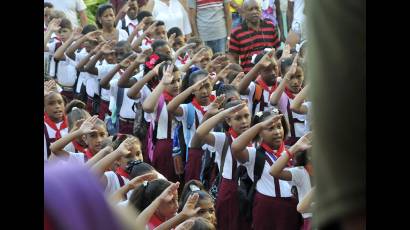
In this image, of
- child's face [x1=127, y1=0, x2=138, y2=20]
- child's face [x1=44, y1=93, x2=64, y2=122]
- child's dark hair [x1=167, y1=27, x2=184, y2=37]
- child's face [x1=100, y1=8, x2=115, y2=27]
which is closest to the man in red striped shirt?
child's dark hair [x1=167, y1=27, x2=184, y2=37]

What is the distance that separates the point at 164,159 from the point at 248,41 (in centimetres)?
294

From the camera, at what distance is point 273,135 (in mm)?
7070

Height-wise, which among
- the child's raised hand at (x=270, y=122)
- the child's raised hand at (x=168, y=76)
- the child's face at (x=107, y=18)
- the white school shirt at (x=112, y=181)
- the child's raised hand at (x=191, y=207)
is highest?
the child's raised hand at (x=270, y=122)

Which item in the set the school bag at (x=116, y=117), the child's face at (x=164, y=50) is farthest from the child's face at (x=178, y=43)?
the school bag at (x=116, y=117)

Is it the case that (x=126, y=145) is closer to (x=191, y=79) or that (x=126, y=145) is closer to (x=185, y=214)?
(x=185, y=214)

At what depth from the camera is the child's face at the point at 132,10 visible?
13141 mm

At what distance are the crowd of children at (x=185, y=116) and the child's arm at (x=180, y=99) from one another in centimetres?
1

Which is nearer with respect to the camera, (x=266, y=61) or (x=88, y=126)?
(x=88, y=126)

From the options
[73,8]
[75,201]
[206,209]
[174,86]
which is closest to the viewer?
[75,201]

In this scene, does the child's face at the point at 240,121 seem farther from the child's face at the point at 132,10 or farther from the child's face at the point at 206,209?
the child's face at the point at 132,10

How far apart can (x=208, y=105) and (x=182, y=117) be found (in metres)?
0.26

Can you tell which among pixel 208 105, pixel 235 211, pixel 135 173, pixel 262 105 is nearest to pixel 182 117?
pixel 208 105

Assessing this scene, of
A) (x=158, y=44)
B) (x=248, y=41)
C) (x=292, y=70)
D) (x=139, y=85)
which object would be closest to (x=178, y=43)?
(x=248, y=41)
